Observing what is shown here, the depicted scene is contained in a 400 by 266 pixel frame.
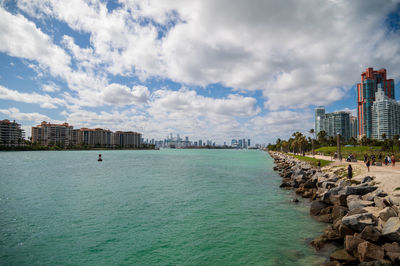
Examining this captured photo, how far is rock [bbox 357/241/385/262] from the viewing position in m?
8.05

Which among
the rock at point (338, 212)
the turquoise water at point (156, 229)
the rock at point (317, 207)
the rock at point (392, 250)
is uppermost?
the rock at point (392, 250)

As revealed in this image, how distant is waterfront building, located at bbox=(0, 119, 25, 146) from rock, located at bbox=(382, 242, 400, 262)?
20807cm

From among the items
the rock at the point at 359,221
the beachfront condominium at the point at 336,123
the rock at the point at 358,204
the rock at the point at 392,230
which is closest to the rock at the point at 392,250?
the rock at the point at 392,230

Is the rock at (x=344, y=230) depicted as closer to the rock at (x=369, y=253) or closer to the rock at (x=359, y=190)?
the rock at (x=369, y=253)

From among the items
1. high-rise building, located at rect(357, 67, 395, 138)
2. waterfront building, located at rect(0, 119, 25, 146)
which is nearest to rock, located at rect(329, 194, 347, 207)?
high-rise building, located at rect(357, 67, 395, 138)

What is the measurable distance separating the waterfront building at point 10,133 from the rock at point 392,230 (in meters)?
208

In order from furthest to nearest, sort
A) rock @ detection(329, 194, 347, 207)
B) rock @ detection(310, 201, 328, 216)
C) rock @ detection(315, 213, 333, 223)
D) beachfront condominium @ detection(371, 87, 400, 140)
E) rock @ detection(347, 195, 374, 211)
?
beachfront condominium @ detection(371, 87, 400, 140) < rock @ detection(310, 201, 328, 216) < rock @ detection(329, 194, 347, 207) < rock @ detection(315, 213, 333, 223) < rock @ detection(347, 195, 374, 211)

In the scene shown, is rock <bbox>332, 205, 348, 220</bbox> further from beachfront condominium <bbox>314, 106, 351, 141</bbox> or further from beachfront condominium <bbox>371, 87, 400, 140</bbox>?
beachfront condominium <bbox>314, 106, 351, 141</bbox>

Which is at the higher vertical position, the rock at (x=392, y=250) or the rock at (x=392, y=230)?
the rock at (x=392, y=230)

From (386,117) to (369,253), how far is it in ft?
649

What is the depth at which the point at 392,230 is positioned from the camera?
29.5 feet

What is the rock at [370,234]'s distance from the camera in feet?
29.9

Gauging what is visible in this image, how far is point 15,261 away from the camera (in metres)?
9.47

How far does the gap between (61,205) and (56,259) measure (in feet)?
33.2
